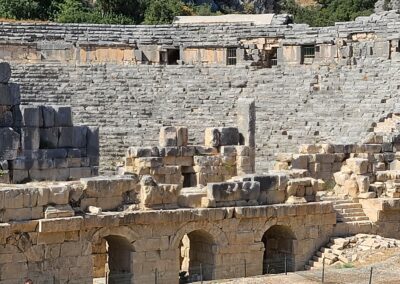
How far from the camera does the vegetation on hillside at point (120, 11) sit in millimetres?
45062

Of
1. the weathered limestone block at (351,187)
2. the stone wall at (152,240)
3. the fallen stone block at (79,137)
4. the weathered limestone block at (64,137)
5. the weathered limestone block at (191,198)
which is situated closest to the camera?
the stone wall at (152,240)

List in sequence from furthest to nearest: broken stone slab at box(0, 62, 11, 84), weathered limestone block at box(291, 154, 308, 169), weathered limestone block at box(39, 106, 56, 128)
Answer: weathered limestone block at box(291, 154, 308, 169)
weathered limestone block at box(39, 106, 56, 128)
broken stone slab at box(0, 62, 11, 84)

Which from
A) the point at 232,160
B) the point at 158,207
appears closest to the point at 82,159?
the point at 158,207

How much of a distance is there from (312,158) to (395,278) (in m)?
6.18

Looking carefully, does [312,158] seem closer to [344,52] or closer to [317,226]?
[317,226]

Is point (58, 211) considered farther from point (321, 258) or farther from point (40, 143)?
point (321, 258)

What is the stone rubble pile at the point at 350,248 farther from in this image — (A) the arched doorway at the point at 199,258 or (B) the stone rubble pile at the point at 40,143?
(B) the stone rubble pile at the point at 40,143

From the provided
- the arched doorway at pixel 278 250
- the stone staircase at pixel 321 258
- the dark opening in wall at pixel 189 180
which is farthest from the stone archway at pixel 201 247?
the dark opening in wall at pixel 189 180

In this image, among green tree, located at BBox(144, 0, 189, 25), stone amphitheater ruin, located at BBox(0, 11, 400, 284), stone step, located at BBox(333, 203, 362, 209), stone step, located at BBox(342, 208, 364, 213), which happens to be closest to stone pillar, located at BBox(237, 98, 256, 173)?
stone amphitheater ruin, located at BBox(0, 11, 400, 284)

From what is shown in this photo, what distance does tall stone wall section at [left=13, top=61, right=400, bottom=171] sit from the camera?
1077 inches

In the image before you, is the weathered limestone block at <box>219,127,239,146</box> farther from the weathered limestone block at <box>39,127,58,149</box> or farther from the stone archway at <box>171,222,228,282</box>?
the weathered limestone block at <box>39,127,58,149</box>

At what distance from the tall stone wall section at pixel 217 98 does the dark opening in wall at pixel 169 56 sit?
294 cm

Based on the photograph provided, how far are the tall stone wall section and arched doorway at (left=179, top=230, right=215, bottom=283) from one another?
6.78m

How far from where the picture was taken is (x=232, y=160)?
2228cm
